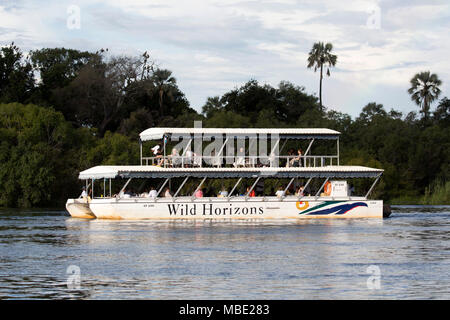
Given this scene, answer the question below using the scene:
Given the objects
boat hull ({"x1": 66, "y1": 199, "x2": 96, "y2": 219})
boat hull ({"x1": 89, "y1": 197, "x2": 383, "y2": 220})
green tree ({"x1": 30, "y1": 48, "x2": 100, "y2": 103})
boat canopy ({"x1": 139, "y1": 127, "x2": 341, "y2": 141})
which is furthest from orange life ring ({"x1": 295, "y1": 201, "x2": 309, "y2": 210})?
green tree ({"x1": 30, "y1": 48, "x2": 100, "y2": 103})

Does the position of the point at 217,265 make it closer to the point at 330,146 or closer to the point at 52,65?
the point at 330,146

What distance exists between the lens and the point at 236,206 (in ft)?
164

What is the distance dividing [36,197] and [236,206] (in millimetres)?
32596

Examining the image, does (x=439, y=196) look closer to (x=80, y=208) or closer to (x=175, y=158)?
(x=175, y=158)

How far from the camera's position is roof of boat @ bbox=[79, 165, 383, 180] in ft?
161

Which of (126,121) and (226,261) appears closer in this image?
(226,261)

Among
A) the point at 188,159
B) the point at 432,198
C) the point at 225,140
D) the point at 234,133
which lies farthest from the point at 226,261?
the point at 432,198

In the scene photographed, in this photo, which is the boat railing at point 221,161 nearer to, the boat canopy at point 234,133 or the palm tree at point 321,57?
the boat canopy at point 234,133

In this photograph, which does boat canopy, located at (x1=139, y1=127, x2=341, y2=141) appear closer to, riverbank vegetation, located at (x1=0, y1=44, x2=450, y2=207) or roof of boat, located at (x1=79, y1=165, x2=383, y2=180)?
roof of boat, located at (x1=79, y1=165, x2=383, y2=180)

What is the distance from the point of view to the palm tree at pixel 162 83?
350 ft

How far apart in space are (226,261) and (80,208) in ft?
82.5

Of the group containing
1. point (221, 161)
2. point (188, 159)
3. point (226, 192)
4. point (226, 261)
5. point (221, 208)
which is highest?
point (188, 159)

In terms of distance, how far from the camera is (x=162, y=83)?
355 ft

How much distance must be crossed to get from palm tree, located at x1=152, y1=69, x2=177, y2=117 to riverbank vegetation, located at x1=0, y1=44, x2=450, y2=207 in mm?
130
